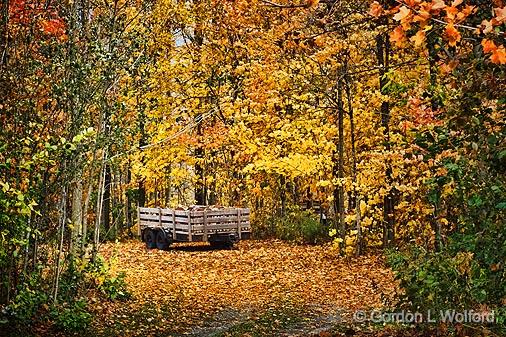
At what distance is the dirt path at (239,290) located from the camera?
10.6m

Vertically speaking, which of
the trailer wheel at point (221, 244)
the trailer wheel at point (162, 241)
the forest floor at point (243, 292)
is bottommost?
the forest floor at point (243, 292)

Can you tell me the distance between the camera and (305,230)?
70.1 ft

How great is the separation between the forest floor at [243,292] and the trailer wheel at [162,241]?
1.16 ft

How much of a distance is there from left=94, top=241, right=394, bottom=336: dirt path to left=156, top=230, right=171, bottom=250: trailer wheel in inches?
8.8

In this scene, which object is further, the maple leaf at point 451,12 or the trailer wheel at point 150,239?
the trailer wheel at point 150,239

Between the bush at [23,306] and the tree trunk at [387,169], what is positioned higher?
the tree trunk at [387,169]

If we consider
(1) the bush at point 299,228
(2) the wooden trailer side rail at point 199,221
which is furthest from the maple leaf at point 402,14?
(1) the bush at point 299,228

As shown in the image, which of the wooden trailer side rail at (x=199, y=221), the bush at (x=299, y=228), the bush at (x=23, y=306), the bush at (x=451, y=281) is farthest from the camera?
the bush at (x=299, y=228)

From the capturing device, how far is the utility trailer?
1934cm

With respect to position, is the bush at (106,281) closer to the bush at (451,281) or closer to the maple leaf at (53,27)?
the maple leaf at (53,27)

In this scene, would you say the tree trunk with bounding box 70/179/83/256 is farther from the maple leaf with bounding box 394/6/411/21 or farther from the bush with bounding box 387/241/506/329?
the maple leaf with bounding box 394/6/411/21

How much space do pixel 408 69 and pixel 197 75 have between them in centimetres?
1118

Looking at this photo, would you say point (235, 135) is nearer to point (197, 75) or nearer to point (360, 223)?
point (197, 75)

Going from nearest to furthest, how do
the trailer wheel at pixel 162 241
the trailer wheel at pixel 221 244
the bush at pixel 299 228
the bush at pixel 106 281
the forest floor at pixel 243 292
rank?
the forest floor at pixel 243 292, the bush at pixel 106 281, the trailer wheel at pixel 162 241, the trailer wheel at pixel 221 244, the bush at pixel 299 228
